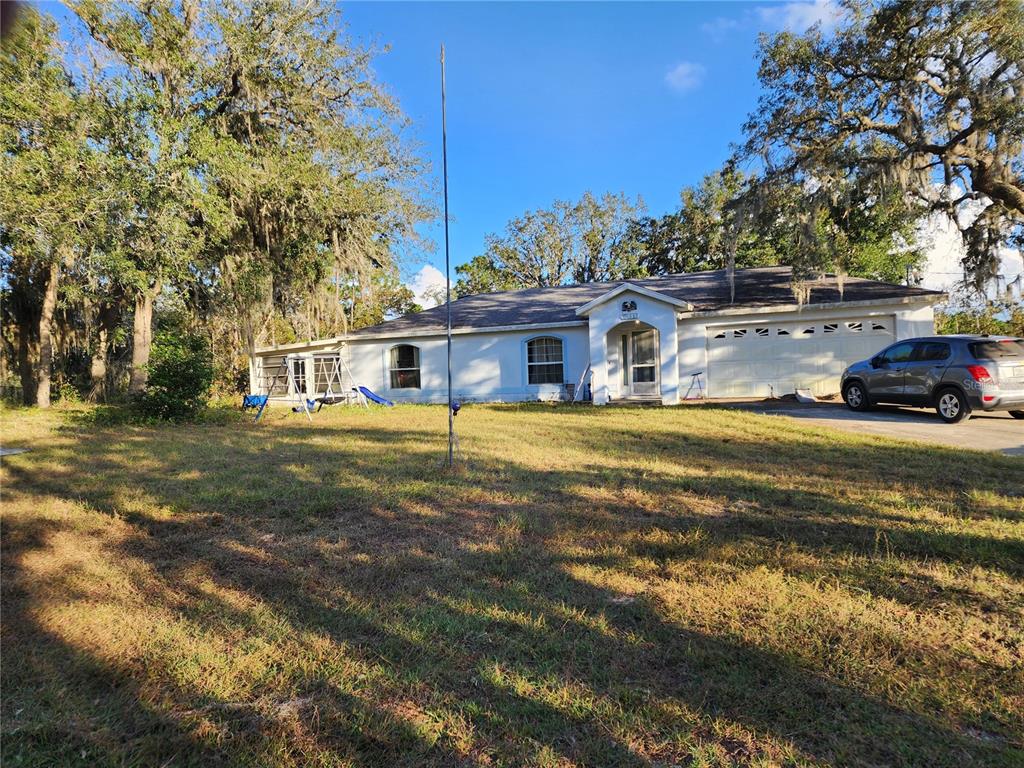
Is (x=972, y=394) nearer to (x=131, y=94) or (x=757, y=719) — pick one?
(x=757, y=719)

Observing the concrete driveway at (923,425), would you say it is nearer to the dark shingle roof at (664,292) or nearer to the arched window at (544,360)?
the dark shingle roof at (664,292)

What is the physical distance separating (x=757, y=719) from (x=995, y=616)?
1622mm

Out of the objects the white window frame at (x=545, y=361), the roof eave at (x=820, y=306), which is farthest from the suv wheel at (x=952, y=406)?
the white window frame at (x=545, y=361)

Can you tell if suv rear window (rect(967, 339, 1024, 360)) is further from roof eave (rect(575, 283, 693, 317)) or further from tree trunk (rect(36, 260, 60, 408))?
tree trunk (rect(36, 260, 60, 408))

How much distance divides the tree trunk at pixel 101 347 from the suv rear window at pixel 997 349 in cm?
2454

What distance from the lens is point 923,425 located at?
877 centimetres

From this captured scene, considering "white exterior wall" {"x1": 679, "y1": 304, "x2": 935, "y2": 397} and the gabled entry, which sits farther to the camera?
the gabled entry

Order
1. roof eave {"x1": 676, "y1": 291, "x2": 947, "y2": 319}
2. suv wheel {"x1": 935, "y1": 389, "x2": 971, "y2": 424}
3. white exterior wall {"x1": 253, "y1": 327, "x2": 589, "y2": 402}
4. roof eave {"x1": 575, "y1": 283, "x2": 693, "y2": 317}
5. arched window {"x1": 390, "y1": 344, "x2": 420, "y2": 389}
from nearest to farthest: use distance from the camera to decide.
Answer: suv wheel {"x1": 935, "y1": 389, "x2": 971, "y2": 424}, roof eave {"x1": 676, "y1": 291, "x2": 947, "y2": 319}, roof eave {"x1": 575, "y1": 283, "x2": 693, "y2": 317}, white exterior wall {"x1": 253, "y1": 327, "x2": 589, "y2": 402}, arched window {"x1": 390, "y1": 344, "x2": 420, "y2": 389}

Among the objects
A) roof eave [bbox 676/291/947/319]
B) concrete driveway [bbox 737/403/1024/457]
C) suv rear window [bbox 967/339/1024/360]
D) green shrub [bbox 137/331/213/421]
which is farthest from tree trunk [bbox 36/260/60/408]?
suv rear window [bbox 967/339/1024/360]

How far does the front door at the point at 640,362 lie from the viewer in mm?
15508

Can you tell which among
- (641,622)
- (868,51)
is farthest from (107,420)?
(868,51)

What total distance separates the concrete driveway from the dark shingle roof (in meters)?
4.39

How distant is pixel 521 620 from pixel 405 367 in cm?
1597

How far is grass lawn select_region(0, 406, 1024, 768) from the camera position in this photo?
1.87 meters
